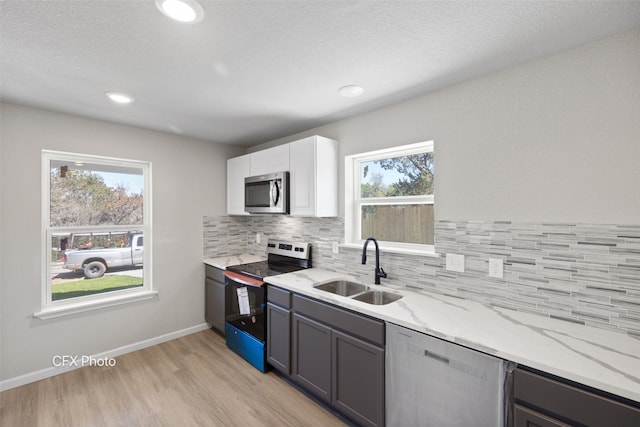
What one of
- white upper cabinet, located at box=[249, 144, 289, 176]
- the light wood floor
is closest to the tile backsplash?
the light wood floor

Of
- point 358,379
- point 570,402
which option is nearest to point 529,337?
point 570,402

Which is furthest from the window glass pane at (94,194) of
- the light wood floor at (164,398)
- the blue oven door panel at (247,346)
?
the blue oven door panel at (247,346)

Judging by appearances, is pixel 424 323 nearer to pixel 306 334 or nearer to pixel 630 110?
pixel 306 334

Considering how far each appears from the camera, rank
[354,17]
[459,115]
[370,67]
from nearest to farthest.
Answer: [354,17], [370,67], [459,115]

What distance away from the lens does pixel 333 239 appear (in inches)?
113

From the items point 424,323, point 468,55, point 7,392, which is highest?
point 468,55

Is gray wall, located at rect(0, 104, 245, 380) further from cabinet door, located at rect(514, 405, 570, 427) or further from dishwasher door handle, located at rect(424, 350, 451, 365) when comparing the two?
cabinet door, located at rect(514, 405, 570, 427)

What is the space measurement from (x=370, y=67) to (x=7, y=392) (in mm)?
3776

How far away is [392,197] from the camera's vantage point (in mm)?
2531

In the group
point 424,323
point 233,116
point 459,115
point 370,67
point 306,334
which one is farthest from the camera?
point 233,116

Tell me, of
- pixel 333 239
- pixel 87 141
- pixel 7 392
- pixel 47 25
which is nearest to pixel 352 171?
pixel 333 239

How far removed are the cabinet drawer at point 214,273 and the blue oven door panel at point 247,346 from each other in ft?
1.69

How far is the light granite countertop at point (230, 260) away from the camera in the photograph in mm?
3343

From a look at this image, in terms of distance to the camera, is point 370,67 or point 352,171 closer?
point 370,67
